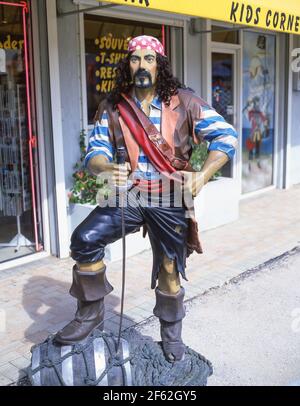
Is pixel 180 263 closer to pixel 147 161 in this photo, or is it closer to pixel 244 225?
pixel 147 161

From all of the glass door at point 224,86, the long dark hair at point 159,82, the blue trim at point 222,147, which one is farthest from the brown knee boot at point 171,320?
the glass door at point 224,86

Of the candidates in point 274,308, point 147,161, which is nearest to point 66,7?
point 147,161

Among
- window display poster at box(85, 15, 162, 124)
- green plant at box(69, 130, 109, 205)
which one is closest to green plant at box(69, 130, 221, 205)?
green plant at box(69, 130, 109, 205)

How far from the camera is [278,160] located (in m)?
8.89

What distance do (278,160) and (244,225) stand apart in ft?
8.68

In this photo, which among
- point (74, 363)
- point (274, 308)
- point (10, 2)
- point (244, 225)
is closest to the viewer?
point (74, 363)

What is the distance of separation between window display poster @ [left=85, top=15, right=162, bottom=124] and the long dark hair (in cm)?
276

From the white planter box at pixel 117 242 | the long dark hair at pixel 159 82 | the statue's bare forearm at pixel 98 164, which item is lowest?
the white planter box at pixel 117 242

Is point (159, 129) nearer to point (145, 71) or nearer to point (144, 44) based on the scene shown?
point (145, 71)

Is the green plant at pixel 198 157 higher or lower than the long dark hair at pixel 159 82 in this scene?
lower

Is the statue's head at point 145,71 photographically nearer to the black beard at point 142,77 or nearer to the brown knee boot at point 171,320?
the black beard at point 142,77

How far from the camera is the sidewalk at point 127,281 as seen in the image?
3756 mm

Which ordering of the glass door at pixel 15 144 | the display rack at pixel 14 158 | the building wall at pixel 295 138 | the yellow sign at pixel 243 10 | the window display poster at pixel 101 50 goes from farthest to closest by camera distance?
1. the building wall at pixel 295 138
2. the window display poster at pixel 101 50
3. the display rack at pixel 14 158
4. the glass door at pixel 15 144
5. the yellow sign at pixel 243 10

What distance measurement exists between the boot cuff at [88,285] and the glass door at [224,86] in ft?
16.5
